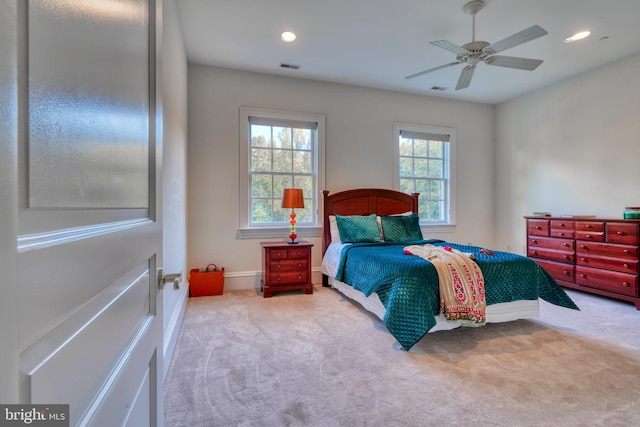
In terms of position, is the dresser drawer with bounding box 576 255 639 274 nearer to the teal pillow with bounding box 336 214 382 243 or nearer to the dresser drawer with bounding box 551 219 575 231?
the dresser drawer with bounding box 551 219 575 231

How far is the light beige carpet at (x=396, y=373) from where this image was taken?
166 cm

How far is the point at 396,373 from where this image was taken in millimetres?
2055

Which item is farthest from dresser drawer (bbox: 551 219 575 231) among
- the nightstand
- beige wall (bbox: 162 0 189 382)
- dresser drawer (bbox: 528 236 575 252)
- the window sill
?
beige wall (bbox: 162 0 189 382)

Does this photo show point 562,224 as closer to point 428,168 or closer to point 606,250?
point 606,250

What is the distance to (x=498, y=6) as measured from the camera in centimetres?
282

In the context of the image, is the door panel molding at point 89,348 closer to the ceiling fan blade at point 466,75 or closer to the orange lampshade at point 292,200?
the orange lampshade at point 292,200

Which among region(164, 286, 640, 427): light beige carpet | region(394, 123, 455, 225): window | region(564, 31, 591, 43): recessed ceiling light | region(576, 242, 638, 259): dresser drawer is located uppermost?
region(564, 31, 591, 43): recessed ceiling light

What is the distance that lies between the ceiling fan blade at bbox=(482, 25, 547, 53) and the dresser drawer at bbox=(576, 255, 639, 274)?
108 inches

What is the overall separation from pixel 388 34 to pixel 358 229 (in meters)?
2.25

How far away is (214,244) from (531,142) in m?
5.12

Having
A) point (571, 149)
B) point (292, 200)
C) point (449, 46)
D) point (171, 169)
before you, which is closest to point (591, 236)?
point (571, 149)

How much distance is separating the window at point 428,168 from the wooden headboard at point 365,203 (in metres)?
0.30

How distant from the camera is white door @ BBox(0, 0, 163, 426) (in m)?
0.34

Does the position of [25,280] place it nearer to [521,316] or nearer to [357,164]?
[521,316]
